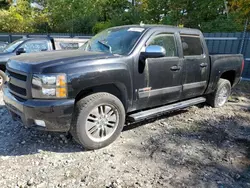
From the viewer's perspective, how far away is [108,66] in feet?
10.4

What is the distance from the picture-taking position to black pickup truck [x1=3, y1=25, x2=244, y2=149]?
9.33ft

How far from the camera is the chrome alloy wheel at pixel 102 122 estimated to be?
126 inches

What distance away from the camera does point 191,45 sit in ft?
14.8

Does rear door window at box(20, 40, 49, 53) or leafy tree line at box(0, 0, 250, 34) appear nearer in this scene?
rear door window at box(20, 40, 49, 53)

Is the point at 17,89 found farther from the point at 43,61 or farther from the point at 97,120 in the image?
the point at 97,120

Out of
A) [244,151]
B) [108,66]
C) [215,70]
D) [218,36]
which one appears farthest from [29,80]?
[218,36]

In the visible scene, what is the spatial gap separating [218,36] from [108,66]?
8.02 metres

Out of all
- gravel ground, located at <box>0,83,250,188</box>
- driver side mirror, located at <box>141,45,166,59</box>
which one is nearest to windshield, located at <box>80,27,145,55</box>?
driver side mirror, located at <box>141,45,166,59</box>

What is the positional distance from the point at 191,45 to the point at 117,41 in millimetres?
1657

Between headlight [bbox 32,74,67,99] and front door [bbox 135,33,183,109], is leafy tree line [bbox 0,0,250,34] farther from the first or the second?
headlight [bbox 32,74,67,99]

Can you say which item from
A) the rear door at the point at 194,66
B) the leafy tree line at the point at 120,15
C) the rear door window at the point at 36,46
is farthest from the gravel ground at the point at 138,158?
the leafy tree line at the point at 120,15

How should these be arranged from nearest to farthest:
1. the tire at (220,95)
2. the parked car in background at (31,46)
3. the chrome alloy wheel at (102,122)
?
the chrome alloy wheel at (102,122)
the tire at (220,95)
the parked car in background at (31,46)

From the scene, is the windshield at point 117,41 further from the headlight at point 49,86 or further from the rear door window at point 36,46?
the rear door window at point 36,46

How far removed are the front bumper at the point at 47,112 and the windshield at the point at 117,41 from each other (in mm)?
1271
